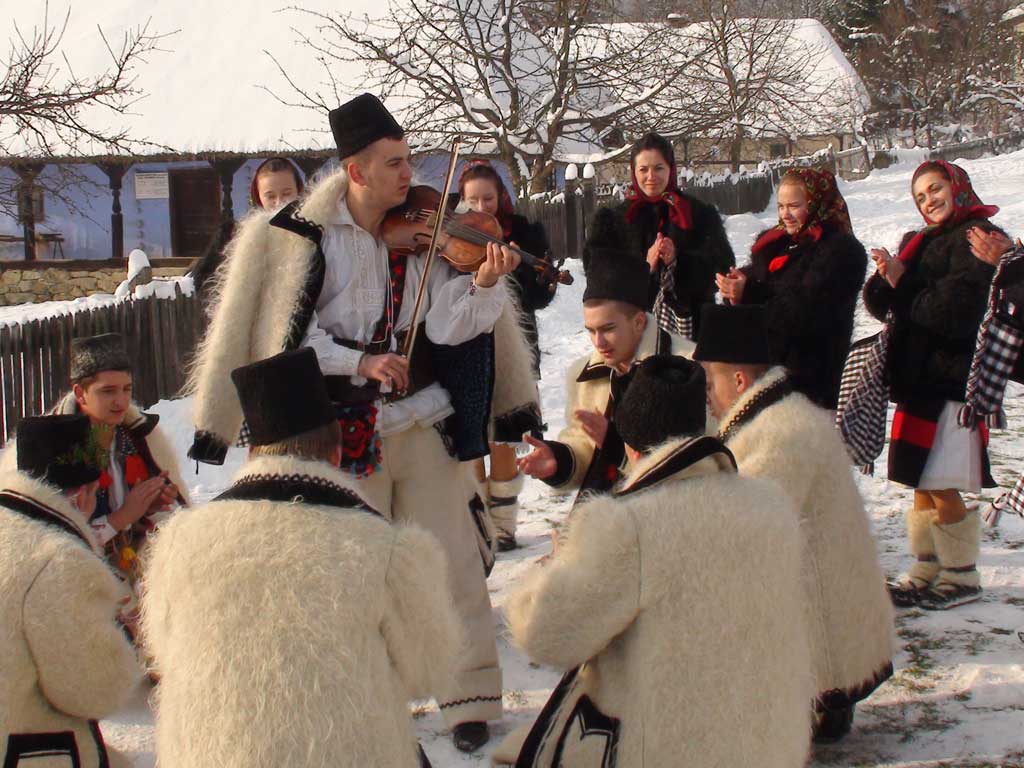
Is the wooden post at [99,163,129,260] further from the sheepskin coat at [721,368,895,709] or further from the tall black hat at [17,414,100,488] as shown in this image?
the sheepskin coat at [721,368,895,709]

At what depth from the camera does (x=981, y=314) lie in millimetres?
4426

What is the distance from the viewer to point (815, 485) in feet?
10.8

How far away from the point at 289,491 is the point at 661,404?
87cm

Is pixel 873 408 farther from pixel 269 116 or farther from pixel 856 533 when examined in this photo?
pixel 269 116

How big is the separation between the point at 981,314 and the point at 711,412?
1.63 m

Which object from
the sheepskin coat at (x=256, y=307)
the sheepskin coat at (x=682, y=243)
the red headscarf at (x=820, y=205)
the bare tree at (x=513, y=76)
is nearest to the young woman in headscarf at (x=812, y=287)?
the red headscarf at (x=820, y=205)

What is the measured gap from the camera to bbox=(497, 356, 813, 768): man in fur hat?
97.2 inches

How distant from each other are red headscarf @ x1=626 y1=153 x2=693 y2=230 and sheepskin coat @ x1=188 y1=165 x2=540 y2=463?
2.24m

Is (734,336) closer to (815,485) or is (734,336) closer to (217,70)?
(815,485)

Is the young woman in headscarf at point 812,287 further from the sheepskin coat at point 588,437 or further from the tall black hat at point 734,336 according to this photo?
the tall black hat at point 734,336

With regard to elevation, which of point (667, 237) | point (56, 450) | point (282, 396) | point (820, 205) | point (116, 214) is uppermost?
point (116, 214)

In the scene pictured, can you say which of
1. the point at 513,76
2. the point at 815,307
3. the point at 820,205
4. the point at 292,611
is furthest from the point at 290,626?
the point at 513,76

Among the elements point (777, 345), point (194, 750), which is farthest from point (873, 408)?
point (194, 750)

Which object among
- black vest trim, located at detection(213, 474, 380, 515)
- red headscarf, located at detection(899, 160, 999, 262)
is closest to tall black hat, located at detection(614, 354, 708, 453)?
black vest trim, located at detection(213, 474, 380, 515)
